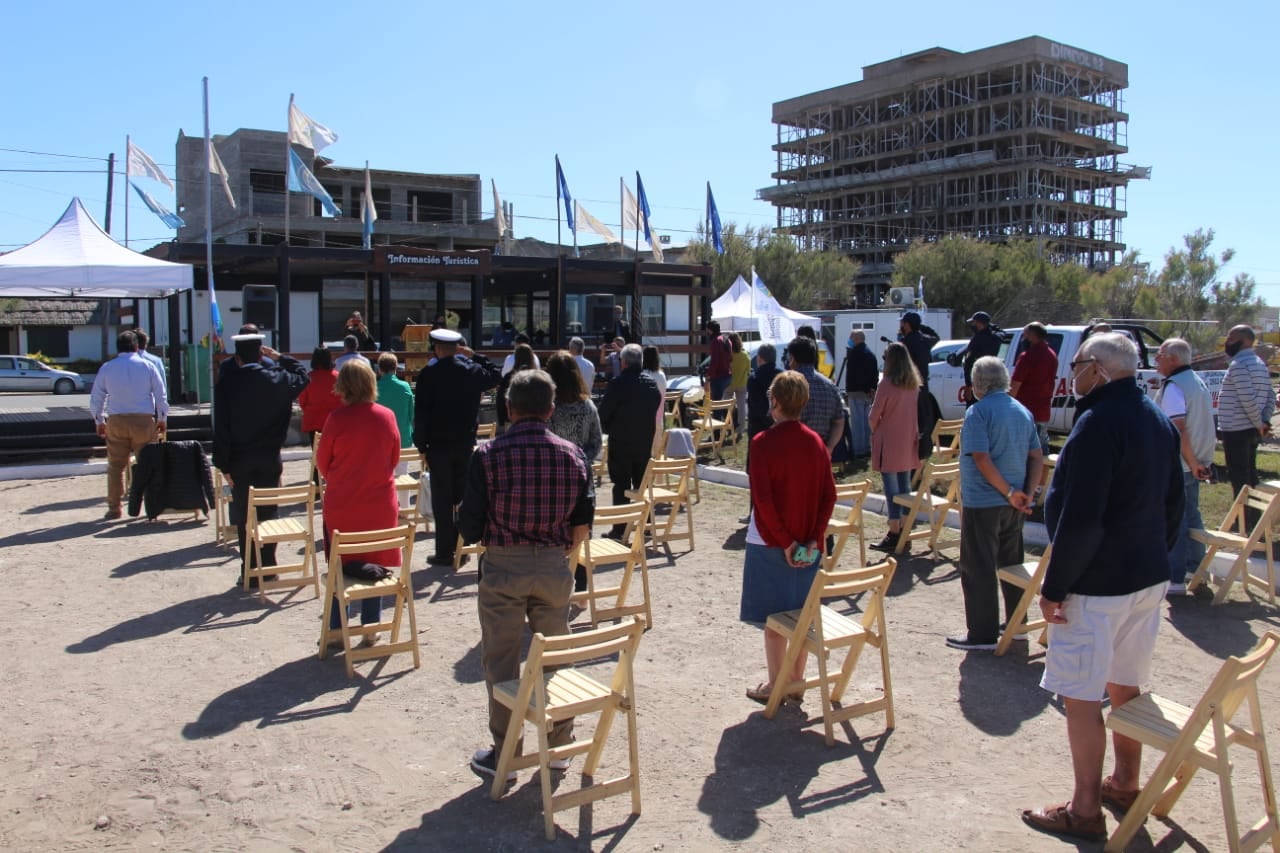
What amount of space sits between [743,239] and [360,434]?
5097cm

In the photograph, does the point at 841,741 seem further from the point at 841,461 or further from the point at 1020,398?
the point at 841,461

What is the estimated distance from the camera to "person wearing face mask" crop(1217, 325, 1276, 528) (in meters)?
7.79

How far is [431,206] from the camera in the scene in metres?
55.0

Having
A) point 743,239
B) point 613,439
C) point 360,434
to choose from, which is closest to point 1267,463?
point 613,439

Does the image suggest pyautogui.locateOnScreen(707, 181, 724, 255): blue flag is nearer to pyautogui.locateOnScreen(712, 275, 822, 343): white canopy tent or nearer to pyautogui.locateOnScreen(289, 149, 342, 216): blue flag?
pyautogui.locateOnScreen(712, 275, 822, 343): white canopy tent

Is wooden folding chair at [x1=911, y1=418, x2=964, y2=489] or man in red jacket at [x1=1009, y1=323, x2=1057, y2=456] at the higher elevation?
man in red jacket at [x1=1009, y1=323, x2=1057, y2=456]

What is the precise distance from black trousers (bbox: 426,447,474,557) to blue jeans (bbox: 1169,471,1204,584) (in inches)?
197

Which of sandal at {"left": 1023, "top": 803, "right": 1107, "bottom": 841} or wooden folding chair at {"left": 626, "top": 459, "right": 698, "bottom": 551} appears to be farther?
wooden folding chair at {"left": 626, "top": 459, "right": 698, "bottom": 551}

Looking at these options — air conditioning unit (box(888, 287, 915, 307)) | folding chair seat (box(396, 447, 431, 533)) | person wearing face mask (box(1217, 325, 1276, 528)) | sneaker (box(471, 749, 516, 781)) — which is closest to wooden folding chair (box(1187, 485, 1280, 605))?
person wearing face mask (box(1217, 325, 1276, 528))

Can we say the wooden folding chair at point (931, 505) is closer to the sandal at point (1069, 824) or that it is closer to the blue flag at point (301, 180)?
the sandal at point (1069, 824)

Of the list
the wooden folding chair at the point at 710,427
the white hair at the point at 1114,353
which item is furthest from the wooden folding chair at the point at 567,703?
the wooden folding chair at the point at 710,427

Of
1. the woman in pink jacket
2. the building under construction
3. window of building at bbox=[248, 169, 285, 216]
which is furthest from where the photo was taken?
the building under construction

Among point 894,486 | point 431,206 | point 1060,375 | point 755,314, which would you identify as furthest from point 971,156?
point 894,486

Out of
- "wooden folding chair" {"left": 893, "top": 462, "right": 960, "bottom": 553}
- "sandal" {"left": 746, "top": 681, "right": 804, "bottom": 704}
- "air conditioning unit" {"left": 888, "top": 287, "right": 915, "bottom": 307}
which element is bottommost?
"sandal" {"left": 746, "top": 681, "right": 804, "bottom": 704}
